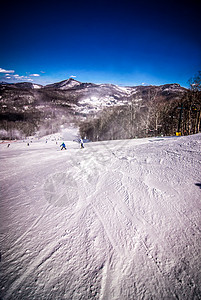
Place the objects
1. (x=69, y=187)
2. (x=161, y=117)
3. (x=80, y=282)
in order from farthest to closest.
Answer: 1. (x=161, y=117)
2. (x=69, y=187)
3. (x=80, y=282)

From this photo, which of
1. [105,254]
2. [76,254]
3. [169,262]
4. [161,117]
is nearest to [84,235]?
[76,254]

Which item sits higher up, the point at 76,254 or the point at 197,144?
the point at 197,144

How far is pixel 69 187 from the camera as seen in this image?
15.1 ft

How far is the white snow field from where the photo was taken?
1.90m

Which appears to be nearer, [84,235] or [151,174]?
[84,235]

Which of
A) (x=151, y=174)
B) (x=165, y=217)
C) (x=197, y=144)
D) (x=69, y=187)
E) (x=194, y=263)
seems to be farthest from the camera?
(x=197, y=144)

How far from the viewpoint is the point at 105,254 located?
2328mm

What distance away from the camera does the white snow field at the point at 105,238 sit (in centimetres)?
190

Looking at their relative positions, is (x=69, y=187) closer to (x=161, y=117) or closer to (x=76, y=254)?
(x=76, y=254)

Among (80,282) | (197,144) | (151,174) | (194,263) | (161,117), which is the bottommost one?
(80,282)

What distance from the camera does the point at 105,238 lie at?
2611 mm

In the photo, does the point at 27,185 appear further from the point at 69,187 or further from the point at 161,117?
the point at 161,117

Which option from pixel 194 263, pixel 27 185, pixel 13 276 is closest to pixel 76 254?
pixel 13 276

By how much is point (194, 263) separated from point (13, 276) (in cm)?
322
